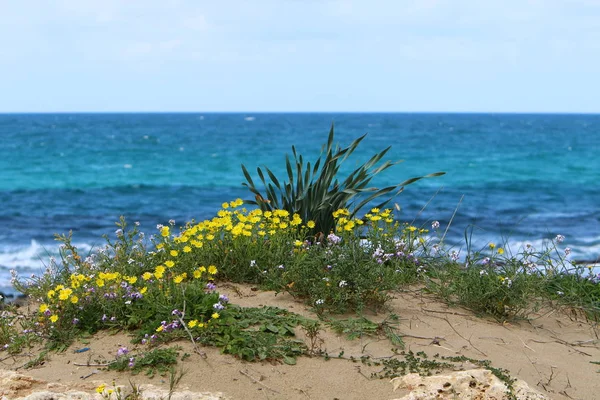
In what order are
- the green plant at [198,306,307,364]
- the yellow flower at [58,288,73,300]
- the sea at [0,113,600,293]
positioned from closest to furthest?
the green plant at [198,306,307,364], the yellow flower at [58,288,73,300], the sea at [0,113,600,293]

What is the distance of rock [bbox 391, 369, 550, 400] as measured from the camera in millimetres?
3395

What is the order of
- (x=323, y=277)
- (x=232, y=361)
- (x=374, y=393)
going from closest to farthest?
(x=374, y=393) < (x=232, y=361) < (x=323, y=277)

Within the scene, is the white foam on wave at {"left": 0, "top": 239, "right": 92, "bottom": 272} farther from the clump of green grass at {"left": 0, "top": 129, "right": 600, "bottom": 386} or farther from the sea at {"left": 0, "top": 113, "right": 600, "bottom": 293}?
the clump of green grass at {"left": 0, "top": 129, "right": 600, "bottom": 386}

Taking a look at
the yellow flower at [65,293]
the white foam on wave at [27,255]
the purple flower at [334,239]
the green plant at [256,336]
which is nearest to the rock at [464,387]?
the green plant at [256,336]

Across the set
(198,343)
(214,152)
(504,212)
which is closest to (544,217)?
(504,212)

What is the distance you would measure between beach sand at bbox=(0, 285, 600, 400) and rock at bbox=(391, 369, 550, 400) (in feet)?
0.29

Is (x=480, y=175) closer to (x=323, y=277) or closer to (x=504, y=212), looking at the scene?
(x=504, y=212)

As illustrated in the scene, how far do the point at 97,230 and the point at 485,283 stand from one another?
37.0ft

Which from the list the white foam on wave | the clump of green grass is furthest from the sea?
the clump of green grass

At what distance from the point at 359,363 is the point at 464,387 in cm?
68

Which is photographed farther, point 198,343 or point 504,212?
point 504,212

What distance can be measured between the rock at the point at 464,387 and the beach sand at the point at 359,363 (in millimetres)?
90

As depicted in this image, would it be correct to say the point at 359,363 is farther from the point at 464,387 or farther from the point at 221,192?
the point at 221,192

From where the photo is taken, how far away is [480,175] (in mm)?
27703
